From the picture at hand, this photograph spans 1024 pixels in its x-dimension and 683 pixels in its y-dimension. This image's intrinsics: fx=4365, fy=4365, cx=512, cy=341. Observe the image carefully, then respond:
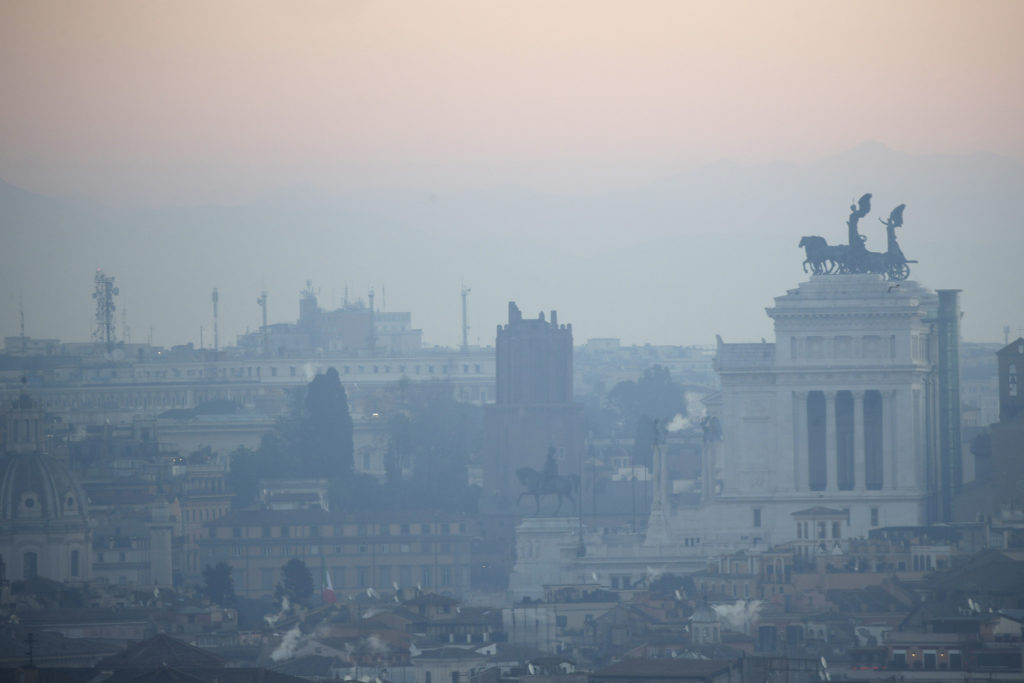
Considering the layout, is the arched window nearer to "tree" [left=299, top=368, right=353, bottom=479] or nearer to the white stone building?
the white stone building

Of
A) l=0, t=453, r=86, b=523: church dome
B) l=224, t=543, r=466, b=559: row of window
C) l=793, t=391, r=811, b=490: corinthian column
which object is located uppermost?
l=793, t=391, r=811, b=490: corinthian column

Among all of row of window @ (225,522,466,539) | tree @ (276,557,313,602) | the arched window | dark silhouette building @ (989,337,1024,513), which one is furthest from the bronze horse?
the arched window

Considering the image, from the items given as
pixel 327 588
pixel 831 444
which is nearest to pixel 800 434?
pixel 831 444

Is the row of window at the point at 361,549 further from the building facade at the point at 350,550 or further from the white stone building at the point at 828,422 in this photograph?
the white stone building at the point at 828,422

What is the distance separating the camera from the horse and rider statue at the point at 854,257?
133m

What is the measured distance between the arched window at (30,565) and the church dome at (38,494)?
1453mm

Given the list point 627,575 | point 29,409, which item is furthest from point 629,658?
point 29,409

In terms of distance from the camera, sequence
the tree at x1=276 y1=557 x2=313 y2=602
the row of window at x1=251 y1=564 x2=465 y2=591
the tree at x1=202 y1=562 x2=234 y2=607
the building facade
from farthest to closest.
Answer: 1. the building facade
2. the row of window at x1=251 y1=564 x2=465 y2=591
3. the tree at x1=202 y1=562 x2=234 y2=607
4. the tree at x1=276 y1=557 x2=313 y2=602

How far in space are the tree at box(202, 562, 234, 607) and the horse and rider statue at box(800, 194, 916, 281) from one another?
19991 mm

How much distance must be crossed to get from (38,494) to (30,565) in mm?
3722

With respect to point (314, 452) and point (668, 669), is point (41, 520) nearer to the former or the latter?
point (314, 452)

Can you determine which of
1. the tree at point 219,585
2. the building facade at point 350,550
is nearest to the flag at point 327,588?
the building facade at point 350,550

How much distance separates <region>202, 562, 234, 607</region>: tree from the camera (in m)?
125

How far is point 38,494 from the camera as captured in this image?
14488 centimetres
